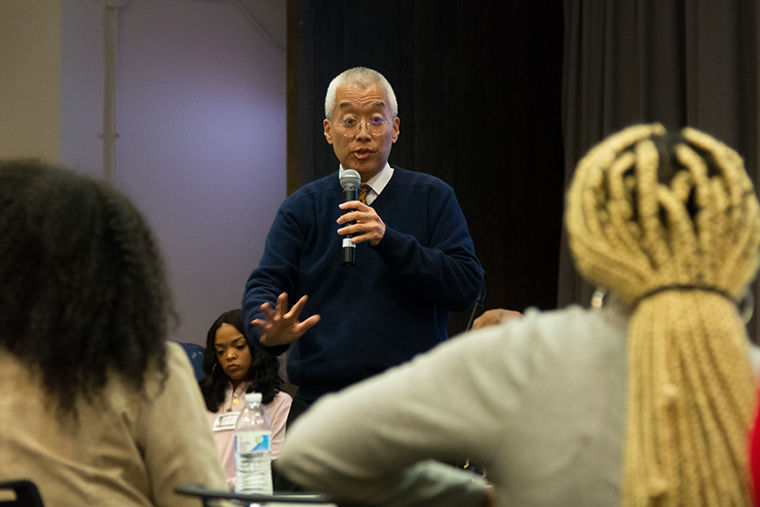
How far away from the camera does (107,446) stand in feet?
4.50

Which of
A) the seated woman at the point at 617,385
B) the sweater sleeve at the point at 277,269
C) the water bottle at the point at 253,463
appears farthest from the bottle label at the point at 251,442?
the seated woman at the point at 617,385

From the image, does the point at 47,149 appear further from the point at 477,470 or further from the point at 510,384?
the point at 510,384

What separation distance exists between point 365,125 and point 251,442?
0.94 metres

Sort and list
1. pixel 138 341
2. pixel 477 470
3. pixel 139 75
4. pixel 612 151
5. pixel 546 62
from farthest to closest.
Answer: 1. pixel 139 75
2. pixel 546 62
3. pixel 477 470
4. pixel 138 341
5. pixel 612 151

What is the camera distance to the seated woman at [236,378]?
165 inches

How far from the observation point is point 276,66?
22.9 ft

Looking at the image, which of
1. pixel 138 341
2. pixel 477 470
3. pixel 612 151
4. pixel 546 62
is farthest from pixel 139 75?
pixel 612 151

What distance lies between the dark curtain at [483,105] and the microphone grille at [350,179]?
2381 millimetres

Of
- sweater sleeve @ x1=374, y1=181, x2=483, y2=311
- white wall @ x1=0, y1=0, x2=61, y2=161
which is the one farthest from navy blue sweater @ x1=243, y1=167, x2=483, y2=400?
white wall @ x1=0, y1=0, x2=61, y2=161

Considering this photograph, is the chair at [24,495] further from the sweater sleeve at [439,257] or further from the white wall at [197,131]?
the white wall at [197,131]

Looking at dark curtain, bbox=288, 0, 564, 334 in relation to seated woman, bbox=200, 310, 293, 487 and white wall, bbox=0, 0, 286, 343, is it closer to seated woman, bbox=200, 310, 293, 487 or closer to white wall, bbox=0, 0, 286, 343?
seated woman, bbox=200, 310, 293, 487

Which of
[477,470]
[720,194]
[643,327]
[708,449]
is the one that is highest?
[720,194]

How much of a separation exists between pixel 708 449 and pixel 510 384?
0.66 feet

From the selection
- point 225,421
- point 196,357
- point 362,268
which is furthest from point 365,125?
point 196,357
